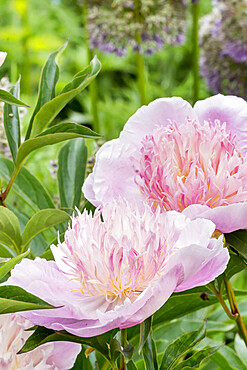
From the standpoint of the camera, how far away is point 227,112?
1.22ft

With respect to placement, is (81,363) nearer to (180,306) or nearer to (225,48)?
(180,306)

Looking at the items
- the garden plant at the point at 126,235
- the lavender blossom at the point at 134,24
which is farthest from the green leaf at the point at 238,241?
the lavender blossom at the point at 134,24

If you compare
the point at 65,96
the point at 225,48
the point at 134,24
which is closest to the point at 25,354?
the point at 65,96

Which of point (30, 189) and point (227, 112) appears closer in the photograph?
point (227, 112)

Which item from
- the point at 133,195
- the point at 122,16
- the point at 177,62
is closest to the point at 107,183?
the point at 133,195

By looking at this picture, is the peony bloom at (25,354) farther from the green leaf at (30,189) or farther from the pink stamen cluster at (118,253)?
the green leaf at (30,189)

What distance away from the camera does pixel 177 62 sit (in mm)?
2381

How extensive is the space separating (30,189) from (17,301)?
0.24 m

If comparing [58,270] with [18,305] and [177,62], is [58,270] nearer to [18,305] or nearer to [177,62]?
[18,305]

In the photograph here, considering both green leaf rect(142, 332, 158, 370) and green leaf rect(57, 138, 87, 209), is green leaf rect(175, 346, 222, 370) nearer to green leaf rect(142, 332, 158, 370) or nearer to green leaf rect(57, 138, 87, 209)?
green leaf rect(142, 332, 158, 370)

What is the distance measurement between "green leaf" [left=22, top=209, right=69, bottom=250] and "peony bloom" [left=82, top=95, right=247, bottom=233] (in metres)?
0.02

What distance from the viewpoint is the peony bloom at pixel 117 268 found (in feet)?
0.85

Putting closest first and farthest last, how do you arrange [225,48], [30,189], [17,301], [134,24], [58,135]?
[17,301]
[58,135]
[30,189]
[134,24]
[225,48]

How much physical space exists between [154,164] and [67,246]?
7cm
